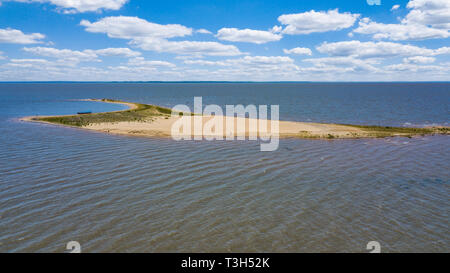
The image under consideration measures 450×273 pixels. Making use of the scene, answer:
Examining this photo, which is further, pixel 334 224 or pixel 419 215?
pixel 419 215

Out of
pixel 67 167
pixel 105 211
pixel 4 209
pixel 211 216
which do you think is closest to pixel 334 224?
pixel 211 216

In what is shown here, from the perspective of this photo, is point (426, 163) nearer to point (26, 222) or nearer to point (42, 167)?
point (26, 222)

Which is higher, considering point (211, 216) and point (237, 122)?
point (237, 122)

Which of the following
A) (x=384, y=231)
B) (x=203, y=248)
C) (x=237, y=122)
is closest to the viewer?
(x=203, y=248)

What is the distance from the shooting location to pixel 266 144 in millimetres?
34312

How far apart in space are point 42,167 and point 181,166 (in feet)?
38.2

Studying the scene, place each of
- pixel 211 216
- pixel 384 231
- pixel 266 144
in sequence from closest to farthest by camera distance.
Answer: pixel 384 231, pixel 211 216, pixel 266 144

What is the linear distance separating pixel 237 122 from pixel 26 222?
39996 millimetres

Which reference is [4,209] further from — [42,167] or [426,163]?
[426,163]
